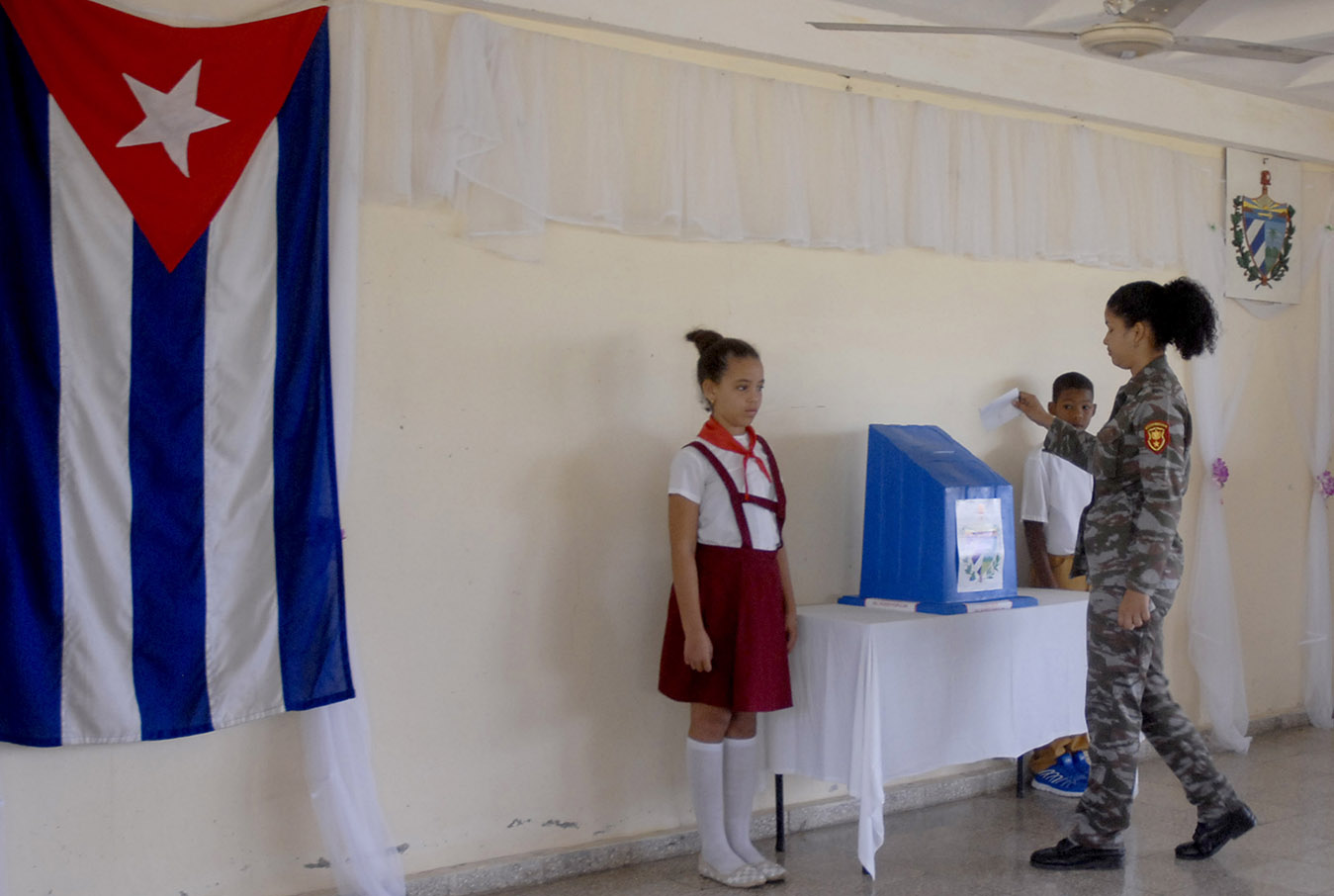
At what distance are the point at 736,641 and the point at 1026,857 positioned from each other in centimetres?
115

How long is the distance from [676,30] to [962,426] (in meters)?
1.73

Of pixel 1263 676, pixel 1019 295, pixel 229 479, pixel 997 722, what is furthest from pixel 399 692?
pixel 1263 676

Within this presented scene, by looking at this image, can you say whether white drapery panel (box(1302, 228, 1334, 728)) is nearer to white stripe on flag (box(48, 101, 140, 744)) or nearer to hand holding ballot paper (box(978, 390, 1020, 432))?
hand holding ballot paper (box(978, 390, 1020, 432))

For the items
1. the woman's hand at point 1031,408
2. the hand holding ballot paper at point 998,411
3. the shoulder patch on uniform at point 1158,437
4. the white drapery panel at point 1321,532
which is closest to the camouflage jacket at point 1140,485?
the shoulder patch on uniform at point 1158,437

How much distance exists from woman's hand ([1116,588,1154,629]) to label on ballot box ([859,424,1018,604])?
0.45 m

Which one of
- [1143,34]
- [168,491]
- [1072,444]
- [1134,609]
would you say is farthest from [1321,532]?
[168,491]

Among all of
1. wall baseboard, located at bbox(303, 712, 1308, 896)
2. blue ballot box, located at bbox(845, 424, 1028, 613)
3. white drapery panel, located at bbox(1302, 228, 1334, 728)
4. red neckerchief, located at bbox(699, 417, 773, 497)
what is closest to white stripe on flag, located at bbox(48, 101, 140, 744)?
wall baseboard, located at bbox(303, 712, 1308, 896)

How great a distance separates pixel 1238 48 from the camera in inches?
121

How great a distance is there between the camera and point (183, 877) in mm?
2920

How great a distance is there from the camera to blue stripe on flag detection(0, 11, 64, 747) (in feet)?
8.80

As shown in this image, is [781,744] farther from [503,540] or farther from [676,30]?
[676,30]

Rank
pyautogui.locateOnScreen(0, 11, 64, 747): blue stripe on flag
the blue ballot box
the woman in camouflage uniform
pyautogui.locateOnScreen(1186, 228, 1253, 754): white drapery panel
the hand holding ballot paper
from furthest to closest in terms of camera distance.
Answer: pyautogui.locateOnScreen(1186, 228, 1253, 754): white drapery panel → the hand holding ballot paper → the blue ballot box → the woman in camouflage uniform → pyautogui.locateOnScreen(0, 11, 64, 747): blue stripe on flag

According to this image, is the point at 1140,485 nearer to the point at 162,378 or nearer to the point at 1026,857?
the point at 1026,857

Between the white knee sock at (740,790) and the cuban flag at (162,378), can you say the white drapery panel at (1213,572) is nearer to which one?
the white knee sock at (740,790)
